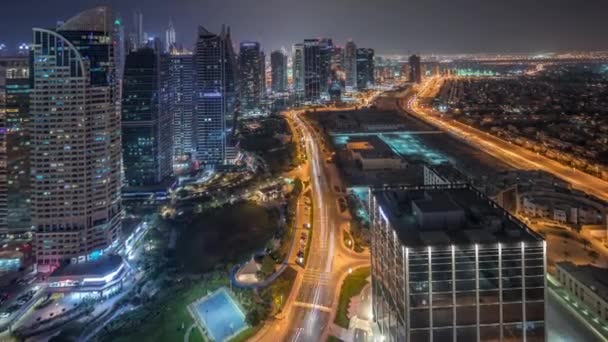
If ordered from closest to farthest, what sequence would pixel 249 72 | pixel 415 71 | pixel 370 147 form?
pixel 370 147, pixel 249 72, pixel 415 71

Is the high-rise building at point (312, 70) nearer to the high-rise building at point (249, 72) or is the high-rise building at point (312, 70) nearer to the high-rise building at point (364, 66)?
the high-rise building at point (249, 72)

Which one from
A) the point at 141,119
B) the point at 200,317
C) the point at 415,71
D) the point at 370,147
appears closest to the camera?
the point at 200,317

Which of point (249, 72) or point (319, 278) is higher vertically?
point (249, 72)

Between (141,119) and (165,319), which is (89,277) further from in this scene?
(141,119)

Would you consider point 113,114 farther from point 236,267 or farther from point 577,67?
point 577,67

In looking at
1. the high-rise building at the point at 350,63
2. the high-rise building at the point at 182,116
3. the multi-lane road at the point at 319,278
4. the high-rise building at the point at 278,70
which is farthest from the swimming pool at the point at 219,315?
the high-rise building at the point at 350,63

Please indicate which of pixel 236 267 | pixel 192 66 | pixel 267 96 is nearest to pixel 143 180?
pixel 192 66

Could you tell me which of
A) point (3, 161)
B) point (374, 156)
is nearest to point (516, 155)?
point (374, 156)
